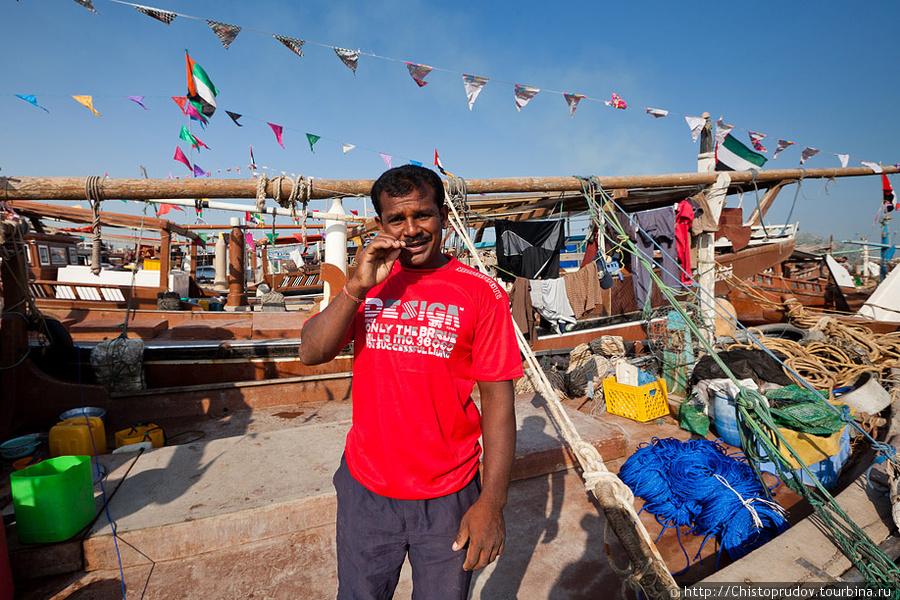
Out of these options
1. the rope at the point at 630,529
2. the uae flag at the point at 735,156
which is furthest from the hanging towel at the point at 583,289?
the rope at the point at 630,529

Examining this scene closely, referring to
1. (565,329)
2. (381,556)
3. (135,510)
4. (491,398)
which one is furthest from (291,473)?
(565,329)

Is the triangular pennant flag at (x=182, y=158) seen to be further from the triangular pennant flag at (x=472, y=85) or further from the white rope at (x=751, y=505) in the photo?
the white rope at (x=751, y=505)

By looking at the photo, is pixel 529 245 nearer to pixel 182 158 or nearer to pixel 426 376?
pixel 426 376

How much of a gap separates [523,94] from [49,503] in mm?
8251

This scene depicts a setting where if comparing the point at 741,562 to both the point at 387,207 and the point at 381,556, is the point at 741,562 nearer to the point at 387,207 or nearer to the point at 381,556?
the point at 381,556

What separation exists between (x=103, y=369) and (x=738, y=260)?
14.7 metres

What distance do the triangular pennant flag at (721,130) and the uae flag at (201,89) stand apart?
340 inches

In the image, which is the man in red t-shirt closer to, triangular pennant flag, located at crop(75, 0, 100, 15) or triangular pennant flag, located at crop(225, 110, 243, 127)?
triangular pennant flag, located at crop(75, 0, 100, 15)

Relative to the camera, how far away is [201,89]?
6.25 meters

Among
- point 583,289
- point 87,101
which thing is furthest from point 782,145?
point 87,101

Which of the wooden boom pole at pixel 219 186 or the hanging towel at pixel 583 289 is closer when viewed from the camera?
the wooden boom pole at pixel 219 186

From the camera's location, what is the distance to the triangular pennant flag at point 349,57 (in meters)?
6.31

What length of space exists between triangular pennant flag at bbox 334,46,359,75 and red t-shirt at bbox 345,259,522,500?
6231 millimetres

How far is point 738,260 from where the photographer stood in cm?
1172
